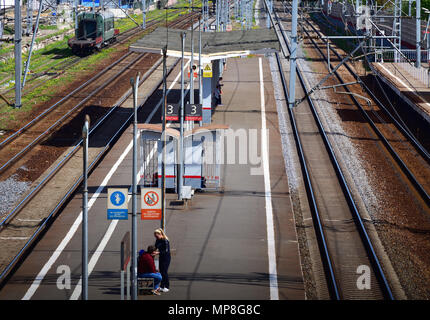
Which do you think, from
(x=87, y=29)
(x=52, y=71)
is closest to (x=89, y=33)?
(x=87, y=29)

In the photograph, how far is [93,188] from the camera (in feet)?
69.1

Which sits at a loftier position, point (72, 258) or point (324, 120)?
point (324, 120)

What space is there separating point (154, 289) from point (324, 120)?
61.6 ft

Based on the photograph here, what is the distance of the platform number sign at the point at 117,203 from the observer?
13008mm

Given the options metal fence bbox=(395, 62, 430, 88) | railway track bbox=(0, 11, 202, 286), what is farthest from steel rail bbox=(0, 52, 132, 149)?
metal fence bbox=(395, 62, 430, 88)

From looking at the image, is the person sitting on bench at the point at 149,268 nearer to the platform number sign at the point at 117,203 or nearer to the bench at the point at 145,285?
the bench at the point at 145,285

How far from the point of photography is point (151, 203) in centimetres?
1430

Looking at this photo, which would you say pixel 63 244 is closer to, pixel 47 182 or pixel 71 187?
pixel 71 187

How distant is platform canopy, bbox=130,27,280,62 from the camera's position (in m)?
29.0

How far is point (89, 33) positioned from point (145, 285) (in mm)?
38069

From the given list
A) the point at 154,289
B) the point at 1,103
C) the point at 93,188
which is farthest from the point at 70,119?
the point at 154,289

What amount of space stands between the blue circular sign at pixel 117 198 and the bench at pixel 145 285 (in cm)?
166
